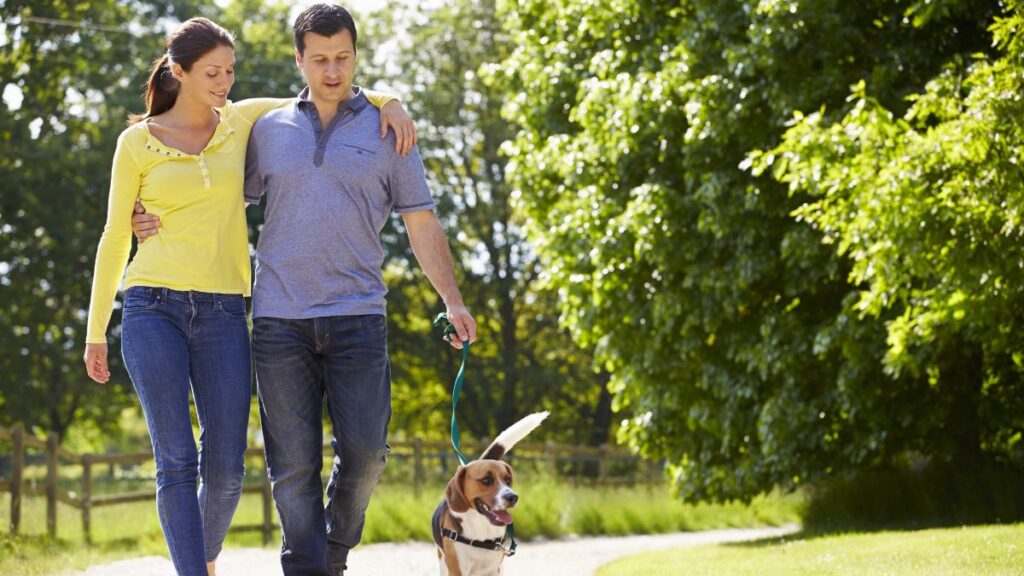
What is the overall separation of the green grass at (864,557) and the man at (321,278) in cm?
488

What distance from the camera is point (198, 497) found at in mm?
5070

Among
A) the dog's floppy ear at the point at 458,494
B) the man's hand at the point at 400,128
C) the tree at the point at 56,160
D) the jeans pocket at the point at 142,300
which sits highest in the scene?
the tree at the point at 56,160

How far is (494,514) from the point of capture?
Result: 19.7 ft

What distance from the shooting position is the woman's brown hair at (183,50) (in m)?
5.07

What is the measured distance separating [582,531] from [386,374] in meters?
13.5

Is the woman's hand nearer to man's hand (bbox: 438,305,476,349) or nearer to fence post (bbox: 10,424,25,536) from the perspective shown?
man's hand (bbox: 438,305,476,349)

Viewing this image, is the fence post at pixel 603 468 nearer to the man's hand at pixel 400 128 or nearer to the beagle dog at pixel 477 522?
the beagle dog at pixel 477 522

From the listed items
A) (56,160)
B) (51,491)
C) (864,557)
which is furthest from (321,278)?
(56,160)

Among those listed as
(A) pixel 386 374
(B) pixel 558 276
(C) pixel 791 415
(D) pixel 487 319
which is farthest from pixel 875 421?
(D) pixel 487 319

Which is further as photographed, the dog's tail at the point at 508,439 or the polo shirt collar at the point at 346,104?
the dog's tail at the point at 508,439

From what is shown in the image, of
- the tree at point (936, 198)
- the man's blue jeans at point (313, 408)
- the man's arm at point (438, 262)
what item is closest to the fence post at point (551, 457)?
the tree at point (936, 198)

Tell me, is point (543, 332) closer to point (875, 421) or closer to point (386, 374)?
point (875, 421)

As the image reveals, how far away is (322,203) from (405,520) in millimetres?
11427

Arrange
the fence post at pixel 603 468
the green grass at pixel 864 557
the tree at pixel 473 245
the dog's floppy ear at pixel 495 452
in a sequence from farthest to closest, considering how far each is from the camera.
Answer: the tree at pixel 473 245, the fence post at pixel 603 468, the green grass at pixel 864 557, the dog's floppy ear at pixel 495 452
